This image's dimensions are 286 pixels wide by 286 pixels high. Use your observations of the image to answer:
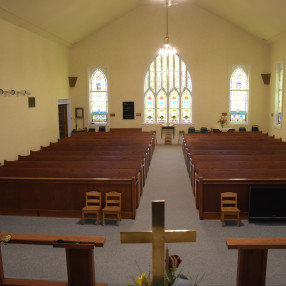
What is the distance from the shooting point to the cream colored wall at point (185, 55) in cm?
1472

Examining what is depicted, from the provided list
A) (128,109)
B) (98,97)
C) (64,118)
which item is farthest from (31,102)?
(128,109)

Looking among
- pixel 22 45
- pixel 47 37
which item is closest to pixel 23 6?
pixel 22 45

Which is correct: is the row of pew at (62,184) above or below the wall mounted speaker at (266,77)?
below

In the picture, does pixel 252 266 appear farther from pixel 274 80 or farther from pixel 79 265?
pixel 274 80

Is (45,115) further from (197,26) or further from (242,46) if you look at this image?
(242,46)

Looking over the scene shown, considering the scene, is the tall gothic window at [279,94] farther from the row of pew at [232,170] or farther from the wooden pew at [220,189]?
the wooden pew at [220,189]

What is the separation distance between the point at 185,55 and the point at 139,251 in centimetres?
1193

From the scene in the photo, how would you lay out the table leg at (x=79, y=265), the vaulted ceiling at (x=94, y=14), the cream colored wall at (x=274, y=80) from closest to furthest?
the table leg at (x=79, y=265) → the vaulted ceiling at (x=94, y=14) → the cream colored wall at (x=274, y=80)

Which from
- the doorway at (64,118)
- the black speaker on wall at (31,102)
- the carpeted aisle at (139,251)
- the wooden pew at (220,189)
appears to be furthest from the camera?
Answer: the doorway at (64,118)

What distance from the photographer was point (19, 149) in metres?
9.90

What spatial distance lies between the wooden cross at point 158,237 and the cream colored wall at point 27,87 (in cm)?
773

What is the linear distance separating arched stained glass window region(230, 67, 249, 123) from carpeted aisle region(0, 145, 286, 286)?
9.41 metres

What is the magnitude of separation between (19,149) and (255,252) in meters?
8.49

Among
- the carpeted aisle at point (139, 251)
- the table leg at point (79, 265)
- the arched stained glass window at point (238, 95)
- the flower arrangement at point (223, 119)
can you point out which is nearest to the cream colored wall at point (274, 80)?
the arched stained glass window at point (238, 95)
